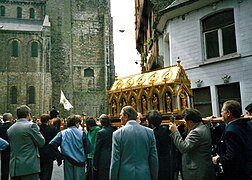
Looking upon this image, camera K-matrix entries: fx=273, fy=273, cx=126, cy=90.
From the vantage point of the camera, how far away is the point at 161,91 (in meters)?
6.29

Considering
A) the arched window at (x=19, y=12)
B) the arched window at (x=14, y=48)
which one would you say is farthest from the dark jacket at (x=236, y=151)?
the arched window at (x=19, y=12)

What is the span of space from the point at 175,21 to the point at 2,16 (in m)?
45.0

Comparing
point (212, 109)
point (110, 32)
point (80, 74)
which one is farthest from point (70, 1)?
point (212, 109)

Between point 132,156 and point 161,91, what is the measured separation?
246cm

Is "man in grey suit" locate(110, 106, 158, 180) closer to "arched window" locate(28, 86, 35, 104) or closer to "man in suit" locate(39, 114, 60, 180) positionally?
"man in suit" locate(39, 114, 60, 180)

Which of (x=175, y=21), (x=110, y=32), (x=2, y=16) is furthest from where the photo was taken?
(x=110, y=32)

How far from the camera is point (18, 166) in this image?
5535 mm

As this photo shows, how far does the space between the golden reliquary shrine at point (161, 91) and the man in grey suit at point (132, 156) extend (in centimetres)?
185

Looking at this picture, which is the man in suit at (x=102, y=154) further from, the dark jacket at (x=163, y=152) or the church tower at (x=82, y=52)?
the church tower at (x=82, y=52)

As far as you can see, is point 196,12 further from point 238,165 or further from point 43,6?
point 43,6

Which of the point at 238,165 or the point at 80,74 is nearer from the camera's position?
the point at 238,165

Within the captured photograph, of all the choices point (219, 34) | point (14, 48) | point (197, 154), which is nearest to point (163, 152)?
point (197, 154)

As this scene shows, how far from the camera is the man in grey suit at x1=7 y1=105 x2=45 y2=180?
18.2 feet

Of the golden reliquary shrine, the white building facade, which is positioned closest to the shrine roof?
the golden reliquary shrine
